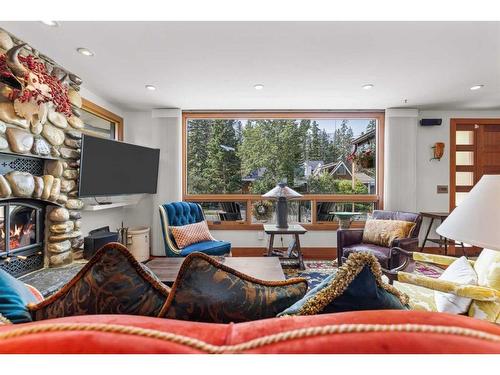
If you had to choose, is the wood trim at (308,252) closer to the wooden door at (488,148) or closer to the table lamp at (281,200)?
the table lamp at (281,200)

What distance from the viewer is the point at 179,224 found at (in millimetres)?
Answer: 3301

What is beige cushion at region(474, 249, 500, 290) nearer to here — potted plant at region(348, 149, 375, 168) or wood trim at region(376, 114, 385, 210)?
wood trim at region(376, 114, 385, 210)

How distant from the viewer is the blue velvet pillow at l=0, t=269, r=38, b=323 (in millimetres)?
674

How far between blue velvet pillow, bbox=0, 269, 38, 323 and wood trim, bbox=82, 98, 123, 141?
9.86 feet

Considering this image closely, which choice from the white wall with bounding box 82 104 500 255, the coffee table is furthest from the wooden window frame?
the coffee table

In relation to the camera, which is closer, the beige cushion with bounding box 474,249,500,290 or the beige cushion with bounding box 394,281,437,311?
the beige cushion with bounding box 474,249,500,290

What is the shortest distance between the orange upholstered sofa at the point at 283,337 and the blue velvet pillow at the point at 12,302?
29cm

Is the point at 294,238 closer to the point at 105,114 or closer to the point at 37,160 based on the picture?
the point at 37,160

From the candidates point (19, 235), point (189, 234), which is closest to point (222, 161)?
point (189, 234)

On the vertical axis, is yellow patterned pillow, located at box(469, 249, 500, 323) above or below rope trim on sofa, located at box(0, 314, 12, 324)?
below

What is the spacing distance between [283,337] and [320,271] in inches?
129

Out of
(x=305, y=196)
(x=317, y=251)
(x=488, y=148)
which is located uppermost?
(x=488, y=148)

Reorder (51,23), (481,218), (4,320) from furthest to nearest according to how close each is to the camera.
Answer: (51,23), (481,218), (4,320)

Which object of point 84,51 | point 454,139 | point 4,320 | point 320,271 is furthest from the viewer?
point 454,139
